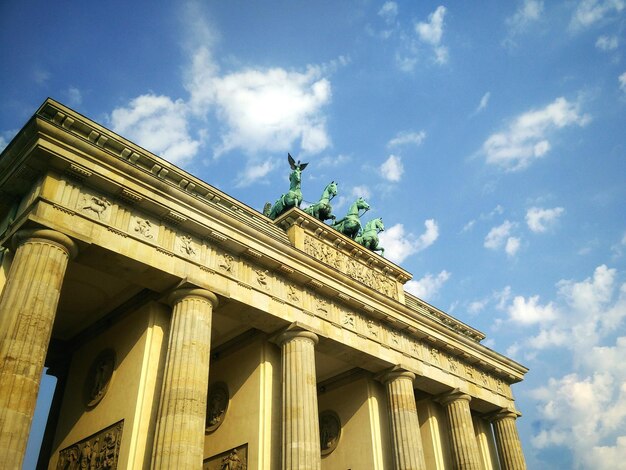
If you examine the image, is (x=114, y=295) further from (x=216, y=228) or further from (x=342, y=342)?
(x=342, y=342)

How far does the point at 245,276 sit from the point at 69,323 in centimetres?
687

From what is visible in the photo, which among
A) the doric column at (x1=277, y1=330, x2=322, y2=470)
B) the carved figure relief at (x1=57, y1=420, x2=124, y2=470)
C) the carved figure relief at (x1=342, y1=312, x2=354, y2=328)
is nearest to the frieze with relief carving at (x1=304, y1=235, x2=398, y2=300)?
the carved figure relief at (x1=342, y1=312, x2=354, y2=328)

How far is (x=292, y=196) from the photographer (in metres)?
26.8

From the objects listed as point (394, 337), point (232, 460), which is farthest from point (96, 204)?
point (394, 337)

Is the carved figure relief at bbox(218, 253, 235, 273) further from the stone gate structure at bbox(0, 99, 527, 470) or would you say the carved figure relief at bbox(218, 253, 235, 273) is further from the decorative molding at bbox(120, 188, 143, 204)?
the decorative molding at bbox(120, 188, 143, 204)

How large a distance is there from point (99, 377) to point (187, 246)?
521 centimetres

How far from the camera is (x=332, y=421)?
25188 mm

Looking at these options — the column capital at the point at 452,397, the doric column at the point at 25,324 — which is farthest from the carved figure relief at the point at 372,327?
the doric column at the point at 25,324

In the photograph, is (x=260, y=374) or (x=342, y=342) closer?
(x=260, y=374)

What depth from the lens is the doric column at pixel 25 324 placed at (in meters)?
12.4

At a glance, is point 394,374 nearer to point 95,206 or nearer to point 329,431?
point 329,431

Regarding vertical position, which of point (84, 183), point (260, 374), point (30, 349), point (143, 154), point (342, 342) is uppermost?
point (143, 154)

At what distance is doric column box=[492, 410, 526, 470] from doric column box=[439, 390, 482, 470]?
3.21m

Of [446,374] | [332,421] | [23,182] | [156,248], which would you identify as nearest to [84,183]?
[23,182]
